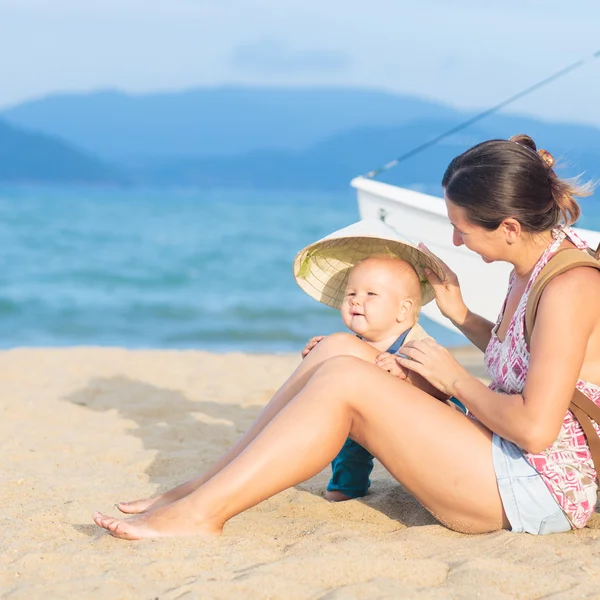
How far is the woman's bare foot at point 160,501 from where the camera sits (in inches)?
106

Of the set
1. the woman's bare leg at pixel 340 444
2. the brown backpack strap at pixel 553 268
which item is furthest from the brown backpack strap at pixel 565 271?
the woman's bare leg at pixel 340 444

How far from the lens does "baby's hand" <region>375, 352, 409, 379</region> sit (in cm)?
255

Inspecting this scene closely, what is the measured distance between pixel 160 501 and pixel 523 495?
1105 millimetres

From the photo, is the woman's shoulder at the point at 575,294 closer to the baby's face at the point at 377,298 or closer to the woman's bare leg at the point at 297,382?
the woman's bare leg at the point at 297,382

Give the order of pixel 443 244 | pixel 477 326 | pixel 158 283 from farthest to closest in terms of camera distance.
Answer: pixel 158 283 < pixel 443 244 < pixel 477 326

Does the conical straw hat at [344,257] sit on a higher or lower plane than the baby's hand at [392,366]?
higher

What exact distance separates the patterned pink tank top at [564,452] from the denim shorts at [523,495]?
0.02 meters

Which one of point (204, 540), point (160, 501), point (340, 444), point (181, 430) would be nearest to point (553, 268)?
point (340, 444)

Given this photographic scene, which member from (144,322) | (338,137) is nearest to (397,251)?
(144,322)

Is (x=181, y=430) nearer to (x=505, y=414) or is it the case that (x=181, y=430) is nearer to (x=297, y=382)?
(x=297, y=382)

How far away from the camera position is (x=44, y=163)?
51938mm

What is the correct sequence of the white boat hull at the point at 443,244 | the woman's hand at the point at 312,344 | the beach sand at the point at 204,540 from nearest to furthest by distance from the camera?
1. the beach sand at the point at 204,540
2. the woman's hand at the point at 312,344
3. the white boat hull at the point at 443,244

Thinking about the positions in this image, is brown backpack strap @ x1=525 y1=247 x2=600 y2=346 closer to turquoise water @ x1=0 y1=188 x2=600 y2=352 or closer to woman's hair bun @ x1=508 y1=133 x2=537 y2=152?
woman's hair bun @ x1=508 y1=133 x2=537 y2=152

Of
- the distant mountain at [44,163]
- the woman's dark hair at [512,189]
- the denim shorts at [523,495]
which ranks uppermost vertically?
the woman's dark hair at [512,189]
